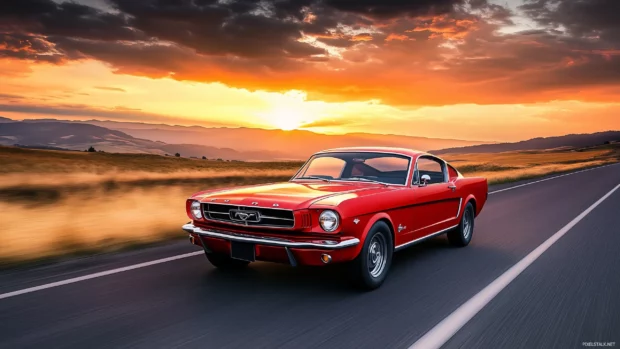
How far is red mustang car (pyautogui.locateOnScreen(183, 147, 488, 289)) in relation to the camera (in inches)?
209

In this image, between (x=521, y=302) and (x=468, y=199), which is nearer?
(x=521, y=302)

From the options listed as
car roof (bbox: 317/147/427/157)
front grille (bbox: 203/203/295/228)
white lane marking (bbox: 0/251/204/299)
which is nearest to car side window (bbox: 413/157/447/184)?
car roof (bbox: 317/147/427/157)

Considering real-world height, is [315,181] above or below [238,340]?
above

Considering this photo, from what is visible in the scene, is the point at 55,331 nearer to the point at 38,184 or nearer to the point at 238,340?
the point at 238,340

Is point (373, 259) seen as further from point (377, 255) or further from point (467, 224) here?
point (467, 224)

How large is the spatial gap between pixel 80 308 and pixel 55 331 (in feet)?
2.02

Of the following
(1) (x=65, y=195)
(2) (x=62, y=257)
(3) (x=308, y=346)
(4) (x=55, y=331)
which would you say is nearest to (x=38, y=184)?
(1) (x=65, y=195)

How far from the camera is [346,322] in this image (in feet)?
15.1

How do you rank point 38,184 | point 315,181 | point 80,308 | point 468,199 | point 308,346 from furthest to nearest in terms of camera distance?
point 38,184 < point 468,199 < point 315,181 < point 80,308 < point 308,346

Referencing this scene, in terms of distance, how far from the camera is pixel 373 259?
581 cm

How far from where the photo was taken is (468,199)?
335 inches

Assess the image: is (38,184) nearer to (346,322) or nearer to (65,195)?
(65,195)

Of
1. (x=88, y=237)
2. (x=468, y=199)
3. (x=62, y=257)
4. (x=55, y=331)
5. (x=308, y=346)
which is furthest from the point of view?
(x=88, y=237)

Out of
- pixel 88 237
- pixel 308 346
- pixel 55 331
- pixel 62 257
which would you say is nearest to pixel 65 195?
pixel 88 237
